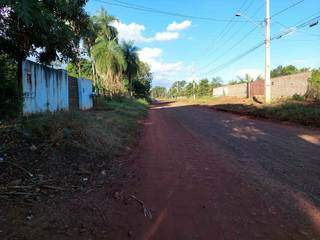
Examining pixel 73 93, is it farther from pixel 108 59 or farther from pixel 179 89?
pixel 179 89

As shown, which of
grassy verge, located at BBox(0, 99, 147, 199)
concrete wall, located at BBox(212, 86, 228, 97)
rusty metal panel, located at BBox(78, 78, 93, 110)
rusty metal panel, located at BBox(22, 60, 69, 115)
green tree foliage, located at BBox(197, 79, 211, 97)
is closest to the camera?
grassy verge, located at BBox(0, 99, 147, 199)

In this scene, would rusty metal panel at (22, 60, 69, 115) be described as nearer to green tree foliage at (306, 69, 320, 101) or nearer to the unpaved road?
the unpaved road

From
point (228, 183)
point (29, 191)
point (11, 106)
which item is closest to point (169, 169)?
point (228, 183)

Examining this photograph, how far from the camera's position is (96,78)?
4062 cm

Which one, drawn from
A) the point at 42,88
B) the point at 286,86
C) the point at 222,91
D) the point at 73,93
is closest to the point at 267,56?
the point at 286,86

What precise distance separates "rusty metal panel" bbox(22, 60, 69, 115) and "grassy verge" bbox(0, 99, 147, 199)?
3559 mm

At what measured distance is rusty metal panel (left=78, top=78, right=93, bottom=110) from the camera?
20.8 metres

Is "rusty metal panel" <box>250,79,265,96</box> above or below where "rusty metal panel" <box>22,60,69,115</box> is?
above

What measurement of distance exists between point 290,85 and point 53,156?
28065 millimetres

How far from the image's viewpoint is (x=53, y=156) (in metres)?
6.31

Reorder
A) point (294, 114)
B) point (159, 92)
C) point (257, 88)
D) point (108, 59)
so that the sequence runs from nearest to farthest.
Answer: point (294, 114) → point (108, 59) → point (257, 88) → point (159, 92)

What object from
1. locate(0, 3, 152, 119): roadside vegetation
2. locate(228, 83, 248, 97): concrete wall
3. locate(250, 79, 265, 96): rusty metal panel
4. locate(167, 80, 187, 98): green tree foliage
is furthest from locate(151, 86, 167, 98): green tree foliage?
locate(0, 3, 152, 119): roadside vegetation

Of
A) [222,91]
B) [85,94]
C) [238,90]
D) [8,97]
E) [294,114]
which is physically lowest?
[294,114]

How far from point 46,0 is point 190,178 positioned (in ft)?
21.4
